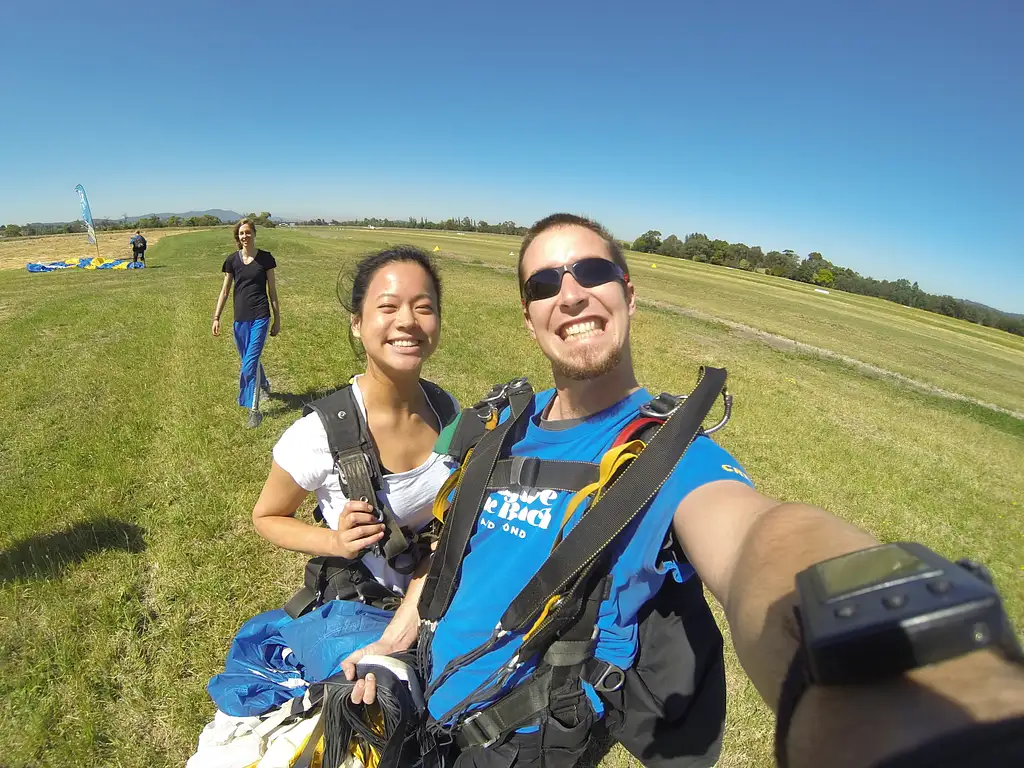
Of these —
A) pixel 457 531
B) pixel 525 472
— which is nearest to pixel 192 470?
pixel 457 531

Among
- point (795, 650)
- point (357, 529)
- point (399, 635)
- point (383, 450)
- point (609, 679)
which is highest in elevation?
point (795, 650)

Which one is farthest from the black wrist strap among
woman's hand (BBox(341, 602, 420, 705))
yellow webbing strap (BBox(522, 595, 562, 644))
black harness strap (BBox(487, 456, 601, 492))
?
woman's hand (BBox(341, 602, 420, 705))

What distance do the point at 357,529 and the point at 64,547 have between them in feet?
12.4

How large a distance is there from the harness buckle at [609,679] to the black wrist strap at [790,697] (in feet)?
3.17

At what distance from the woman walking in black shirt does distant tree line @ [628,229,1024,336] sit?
8655 cm

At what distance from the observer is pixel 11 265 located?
30531 mm

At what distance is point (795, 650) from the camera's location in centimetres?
81

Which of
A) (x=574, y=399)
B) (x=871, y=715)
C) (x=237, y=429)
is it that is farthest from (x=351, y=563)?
(x=237, y=429)

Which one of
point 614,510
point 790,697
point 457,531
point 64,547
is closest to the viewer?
point 790,697

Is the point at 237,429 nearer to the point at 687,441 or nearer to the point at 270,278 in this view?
the point at 270,278

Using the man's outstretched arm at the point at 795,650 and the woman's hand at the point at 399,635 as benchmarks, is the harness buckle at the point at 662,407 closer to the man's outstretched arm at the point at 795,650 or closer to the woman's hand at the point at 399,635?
the man's outstretched arm at the point at 795,650

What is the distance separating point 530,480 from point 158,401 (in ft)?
26.4

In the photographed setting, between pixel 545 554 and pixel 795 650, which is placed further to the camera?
pixel 545 554

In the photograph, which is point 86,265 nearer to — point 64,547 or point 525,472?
point 64,547
